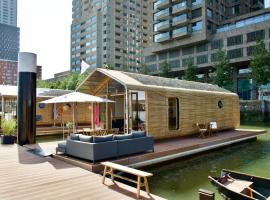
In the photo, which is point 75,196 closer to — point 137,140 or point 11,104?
point 137,140

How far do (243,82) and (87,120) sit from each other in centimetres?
3715

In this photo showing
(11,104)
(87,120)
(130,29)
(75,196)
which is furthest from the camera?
(130,29)

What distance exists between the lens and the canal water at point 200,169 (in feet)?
25.2

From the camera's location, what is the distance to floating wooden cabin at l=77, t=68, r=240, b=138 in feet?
41.2

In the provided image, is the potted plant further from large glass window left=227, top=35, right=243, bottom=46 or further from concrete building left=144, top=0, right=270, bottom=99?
large glass window left=227, top=35, right=243, bottom=46

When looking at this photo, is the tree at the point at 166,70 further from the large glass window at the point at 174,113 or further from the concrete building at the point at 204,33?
the large glass window at the point at 174,113

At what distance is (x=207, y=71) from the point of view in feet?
176

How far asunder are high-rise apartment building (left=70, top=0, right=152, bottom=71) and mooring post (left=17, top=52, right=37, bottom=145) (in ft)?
230

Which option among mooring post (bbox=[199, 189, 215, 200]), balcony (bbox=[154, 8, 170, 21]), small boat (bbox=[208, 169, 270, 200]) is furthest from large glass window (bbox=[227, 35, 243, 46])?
mooring post (bbox=[199, 189, 215, 200])

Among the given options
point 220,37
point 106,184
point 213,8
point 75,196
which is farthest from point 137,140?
point 213,8

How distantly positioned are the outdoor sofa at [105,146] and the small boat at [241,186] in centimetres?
329

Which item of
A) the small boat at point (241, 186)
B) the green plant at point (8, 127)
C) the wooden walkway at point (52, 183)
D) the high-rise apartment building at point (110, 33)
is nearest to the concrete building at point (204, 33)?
the high-rise apartment building at point (110, 33)

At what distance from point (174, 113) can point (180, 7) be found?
146 feet

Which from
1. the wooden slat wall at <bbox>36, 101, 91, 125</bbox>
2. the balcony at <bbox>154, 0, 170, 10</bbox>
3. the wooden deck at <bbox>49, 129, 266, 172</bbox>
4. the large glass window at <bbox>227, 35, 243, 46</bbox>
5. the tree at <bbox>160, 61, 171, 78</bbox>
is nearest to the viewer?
the wooden deck at <bbox>49, 129, 266, 172</bbox>
